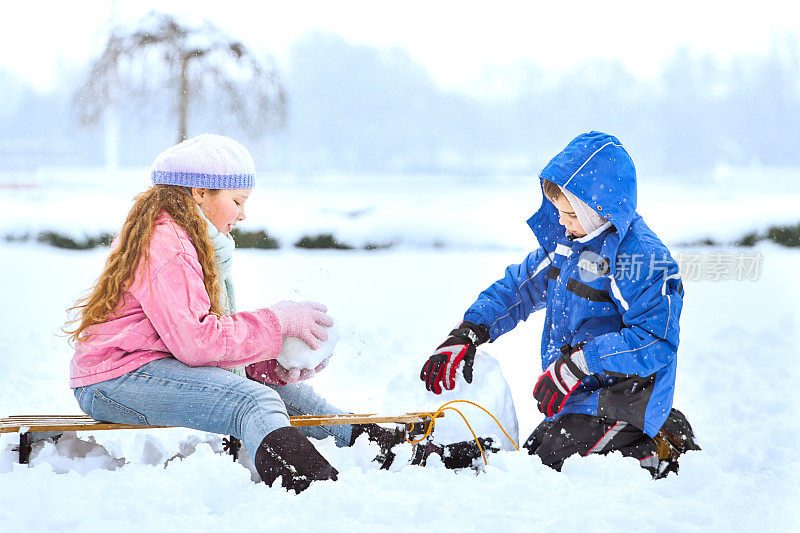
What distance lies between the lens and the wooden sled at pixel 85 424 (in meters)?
1.86

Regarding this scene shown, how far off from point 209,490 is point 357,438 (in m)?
0.53

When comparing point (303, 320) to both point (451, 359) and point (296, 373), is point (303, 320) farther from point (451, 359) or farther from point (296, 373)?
point (451, 359)

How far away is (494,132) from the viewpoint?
651cm

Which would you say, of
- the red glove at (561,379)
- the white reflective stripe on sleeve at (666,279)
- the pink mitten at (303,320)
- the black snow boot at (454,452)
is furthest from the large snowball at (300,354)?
the white reflective stripe on sleeve at (666,279)

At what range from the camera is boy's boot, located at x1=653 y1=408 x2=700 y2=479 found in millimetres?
2051

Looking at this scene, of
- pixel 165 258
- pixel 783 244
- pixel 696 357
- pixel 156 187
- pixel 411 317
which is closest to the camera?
pixel 165 258

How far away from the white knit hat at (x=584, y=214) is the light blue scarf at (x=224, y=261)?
0.91m

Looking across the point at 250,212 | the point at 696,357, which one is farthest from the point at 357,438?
the point at 250,212

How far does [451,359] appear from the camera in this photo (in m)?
2.21

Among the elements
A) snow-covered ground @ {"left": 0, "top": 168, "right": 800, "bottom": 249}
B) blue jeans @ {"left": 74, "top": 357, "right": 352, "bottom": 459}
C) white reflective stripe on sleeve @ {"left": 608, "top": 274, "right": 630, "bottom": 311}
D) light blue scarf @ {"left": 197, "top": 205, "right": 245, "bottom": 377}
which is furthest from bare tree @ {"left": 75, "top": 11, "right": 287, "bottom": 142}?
white reflective stripe on sleeve @ {"left": 608, "top": 274, "right": 630, "bottom": 311}

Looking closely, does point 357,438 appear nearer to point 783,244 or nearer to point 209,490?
point 209,490

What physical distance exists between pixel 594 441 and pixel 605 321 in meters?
0.32

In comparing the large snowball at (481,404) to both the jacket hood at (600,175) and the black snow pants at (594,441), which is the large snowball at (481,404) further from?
the jacket hood at (600,175)

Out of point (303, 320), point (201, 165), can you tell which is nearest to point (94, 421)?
point (303, 320)
